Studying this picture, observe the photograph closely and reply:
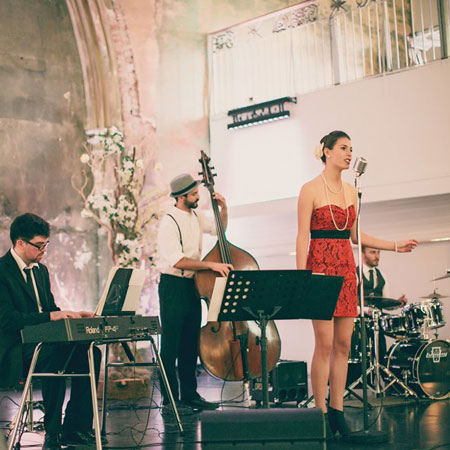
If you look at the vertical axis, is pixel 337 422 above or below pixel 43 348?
below

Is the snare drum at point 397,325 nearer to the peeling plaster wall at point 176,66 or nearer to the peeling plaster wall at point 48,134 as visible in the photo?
the peeling plaster wall at point 48,134

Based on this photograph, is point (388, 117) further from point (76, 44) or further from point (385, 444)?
point (385, 444)

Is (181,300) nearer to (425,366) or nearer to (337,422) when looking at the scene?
(337,422)

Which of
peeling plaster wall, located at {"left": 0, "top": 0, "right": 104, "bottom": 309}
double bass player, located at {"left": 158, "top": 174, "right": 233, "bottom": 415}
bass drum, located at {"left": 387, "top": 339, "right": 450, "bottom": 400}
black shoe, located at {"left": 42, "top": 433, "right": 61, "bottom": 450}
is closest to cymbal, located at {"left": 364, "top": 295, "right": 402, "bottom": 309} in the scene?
bass drum, located at {"left": 387, "top": 339, "right": 450, "bottom": 400}

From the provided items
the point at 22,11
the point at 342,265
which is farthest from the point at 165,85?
the point at 342,265

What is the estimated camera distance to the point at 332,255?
4.14 m

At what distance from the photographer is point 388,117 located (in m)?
8.09

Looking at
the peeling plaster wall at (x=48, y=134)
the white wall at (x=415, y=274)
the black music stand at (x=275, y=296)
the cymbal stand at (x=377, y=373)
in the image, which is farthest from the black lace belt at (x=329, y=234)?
the peeling plaster wall at (x=48, y=134)

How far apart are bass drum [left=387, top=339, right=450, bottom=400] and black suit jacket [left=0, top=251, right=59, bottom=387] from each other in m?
3.34

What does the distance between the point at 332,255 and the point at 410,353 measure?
255 cm

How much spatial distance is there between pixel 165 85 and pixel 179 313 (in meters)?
4.61

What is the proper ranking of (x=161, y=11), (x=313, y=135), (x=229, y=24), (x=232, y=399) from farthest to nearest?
(x=229, y=24)
(x=161, y=11)
(x=313, y=135)
(x=232, y=399)

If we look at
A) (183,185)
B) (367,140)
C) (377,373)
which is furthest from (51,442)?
(367,140)

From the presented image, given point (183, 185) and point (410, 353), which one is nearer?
point (183, 185)
